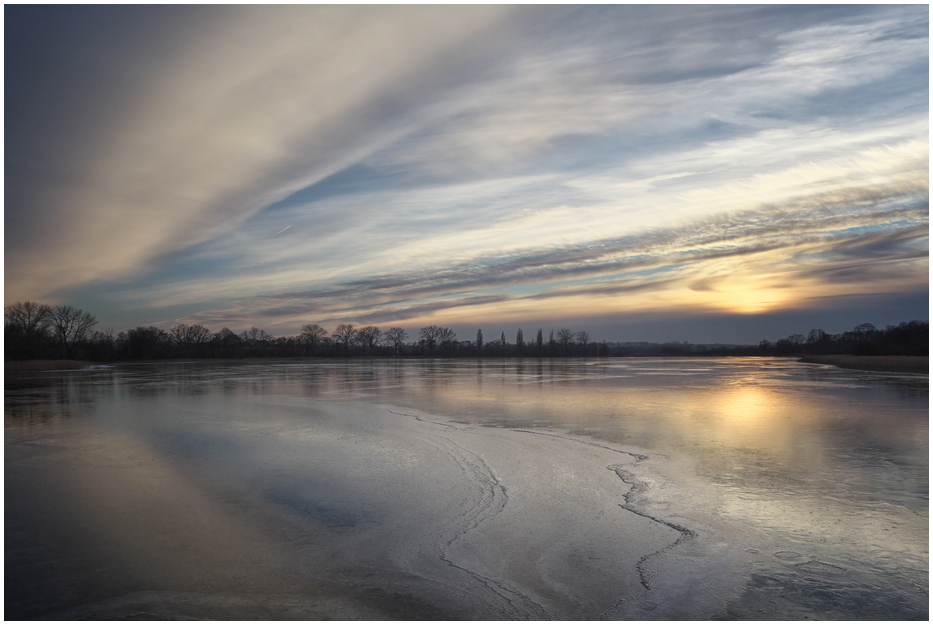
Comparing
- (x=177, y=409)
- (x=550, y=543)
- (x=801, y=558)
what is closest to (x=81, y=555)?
(x=550, y=543)

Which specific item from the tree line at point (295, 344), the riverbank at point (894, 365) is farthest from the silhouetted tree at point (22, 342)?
the riverbank at point (894, 365)

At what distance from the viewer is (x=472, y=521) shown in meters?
5.55

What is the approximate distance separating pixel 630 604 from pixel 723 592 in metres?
0.78

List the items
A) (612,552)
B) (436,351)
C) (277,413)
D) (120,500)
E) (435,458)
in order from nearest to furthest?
(612,552) → (120,500) → (435,458) → (277,413) → (436,351)

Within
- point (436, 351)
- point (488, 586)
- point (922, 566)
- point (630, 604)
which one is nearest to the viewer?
point (630, 604)

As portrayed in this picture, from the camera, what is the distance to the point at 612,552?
186 inches

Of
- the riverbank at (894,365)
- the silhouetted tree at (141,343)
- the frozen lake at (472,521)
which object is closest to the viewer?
the frozen lake at (472,521)

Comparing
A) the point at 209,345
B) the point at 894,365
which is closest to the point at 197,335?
the point at 209,345

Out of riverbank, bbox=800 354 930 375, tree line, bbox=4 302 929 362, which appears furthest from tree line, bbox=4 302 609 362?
riverbank, bbox=800 354 930 375

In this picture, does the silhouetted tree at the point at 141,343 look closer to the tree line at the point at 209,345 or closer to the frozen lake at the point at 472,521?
the tree line at the point at 209,345

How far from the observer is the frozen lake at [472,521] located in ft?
13.0

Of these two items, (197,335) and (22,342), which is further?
(197,335)

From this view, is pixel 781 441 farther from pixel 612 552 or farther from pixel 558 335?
pixel 558 335

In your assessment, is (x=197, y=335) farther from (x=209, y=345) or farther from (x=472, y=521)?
(x=472, y=521)
